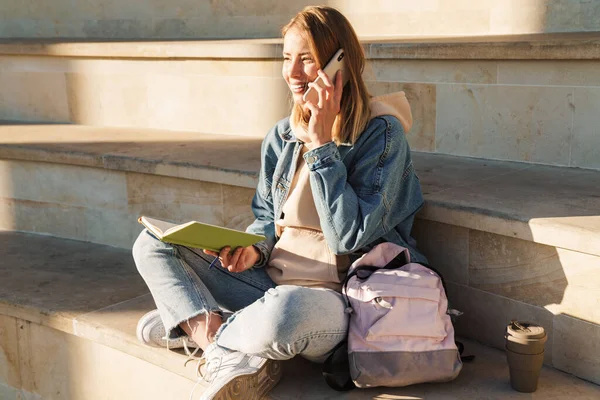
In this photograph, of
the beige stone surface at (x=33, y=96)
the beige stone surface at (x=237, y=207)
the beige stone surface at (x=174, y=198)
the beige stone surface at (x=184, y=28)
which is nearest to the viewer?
the beige stone surface at (x=237, y=207)

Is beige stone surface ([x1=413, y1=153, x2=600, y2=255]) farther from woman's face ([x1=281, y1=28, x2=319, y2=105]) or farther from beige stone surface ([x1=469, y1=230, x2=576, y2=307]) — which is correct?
woman's face ([x1=281, y1=28, x2=319, y2=105])

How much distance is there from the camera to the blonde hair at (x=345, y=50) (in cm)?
255

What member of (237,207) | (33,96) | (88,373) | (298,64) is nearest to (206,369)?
(88,373)

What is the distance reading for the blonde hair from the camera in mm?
2553

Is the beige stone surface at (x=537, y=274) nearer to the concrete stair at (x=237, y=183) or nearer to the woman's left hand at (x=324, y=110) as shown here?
the concrete stair at (x=237, y=183)

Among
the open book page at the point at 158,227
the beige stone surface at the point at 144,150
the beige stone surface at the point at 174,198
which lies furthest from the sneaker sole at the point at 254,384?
the beige stone surface at the point at 174,198

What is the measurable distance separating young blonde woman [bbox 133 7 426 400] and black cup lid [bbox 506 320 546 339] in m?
0.43

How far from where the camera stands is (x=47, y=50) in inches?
204

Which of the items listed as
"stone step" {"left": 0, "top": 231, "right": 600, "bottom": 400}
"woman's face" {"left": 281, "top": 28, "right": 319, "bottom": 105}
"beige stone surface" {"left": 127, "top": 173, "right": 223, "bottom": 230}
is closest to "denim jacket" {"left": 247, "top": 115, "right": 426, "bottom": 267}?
"woman's face" {"left": 281, "top": 28, "right": 319, "bottom": 105}

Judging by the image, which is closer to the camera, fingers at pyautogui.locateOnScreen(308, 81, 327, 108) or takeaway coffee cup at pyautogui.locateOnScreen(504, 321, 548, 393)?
takeaway coffee cup at pyautogui.locateOnScreen(504, 321, 548, 393)

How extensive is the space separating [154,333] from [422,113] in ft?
5.41

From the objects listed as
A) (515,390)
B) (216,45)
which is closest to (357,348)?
(515,390)

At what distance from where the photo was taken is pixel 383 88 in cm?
392

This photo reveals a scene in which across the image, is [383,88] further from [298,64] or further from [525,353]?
[525,353]
